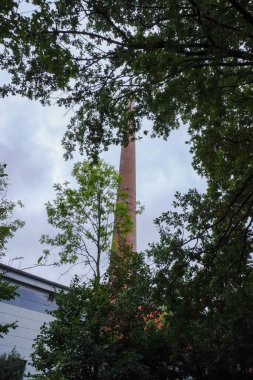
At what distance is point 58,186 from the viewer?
1709 centimetres

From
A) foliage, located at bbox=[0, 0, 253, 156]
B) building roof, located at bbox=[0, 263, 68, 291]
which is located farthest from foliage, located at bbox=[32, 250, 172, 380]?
building roof, located at bbox=[0, 263, 68, 291]

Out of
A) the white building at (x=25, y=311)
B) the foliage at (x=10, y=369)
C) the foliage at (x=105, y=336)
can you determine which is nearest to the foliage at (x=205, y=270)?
the foliage at (x=105, y=336)

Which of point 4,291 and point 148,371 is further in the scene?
point 4,291

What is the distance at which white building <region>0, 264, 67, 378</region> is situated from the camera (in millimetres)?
17219

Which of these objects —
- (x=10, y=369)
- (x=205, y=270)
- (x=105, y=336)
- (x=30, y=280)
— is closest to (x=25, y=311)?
(x=30, y=280)

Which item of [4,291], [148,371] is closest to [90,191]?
[4,291]

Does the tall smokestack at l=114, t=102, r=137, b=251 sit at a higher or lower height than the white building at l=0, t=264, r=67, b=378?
higher

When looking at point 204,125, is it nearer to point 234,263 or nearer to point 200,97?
point 200,97

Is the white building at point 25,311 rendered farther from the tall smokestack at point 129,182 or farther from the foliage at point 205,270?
the foliage at point 205,270

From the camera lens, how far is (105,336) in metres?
9.80

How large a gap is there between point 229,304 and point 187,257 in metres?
1.36

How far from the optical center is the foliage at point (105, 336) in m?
8.94

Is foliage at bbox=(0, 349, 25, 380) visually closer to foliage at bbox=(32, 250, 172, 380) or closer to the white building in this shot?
the white building

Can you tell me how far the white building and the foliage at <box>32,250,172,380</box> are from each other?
6.77m
